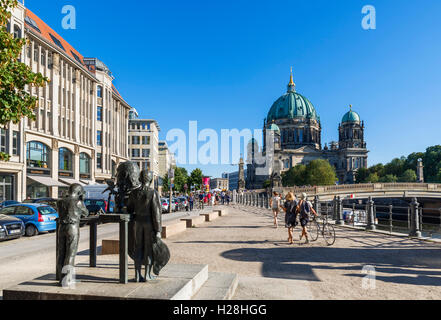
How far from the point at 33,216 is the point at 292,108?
14444cm

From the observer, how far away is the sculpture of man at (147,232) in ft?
17.4

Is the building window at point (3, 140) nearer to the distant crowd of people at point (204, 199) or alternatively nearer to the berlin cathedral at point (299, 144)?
the distant crowd of people at point (204, 199)

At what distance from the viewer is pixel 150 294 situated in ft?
15.5

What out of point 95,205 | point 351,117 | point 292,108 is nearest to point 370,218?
point 95,205

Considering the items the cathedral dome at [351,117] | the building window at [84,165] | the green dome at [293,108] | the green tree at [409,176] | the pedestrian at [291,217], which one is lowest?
the pedestrian at [291,217]

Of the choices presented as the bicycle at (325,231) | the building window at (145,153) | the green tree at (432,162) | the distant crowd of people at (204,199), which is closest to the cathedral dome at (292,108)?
the green tree at (432,162)

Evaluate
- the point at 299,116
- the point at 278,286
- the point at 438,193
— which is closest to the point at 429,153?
the point at 438,193

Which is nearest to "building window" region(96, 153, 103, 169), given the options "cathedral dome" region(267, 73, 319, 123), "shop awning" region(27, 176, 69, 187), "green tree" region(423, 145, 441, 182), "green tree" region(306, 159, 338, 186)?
"shop awning" region(27, 176, 69, 187)

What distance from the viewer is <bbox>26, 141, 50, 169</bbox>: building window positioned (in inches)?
1340

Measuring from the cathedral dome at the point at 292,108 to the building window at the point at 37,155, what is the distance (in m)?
125

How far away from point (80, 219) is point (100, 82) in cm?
4808

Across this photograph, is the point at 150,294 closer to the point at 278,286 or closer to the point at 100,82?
the point at 278,286

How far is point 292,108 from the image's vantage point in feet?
500

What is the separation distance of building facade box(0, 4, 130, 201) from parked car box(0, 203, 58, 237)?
51.2ft
